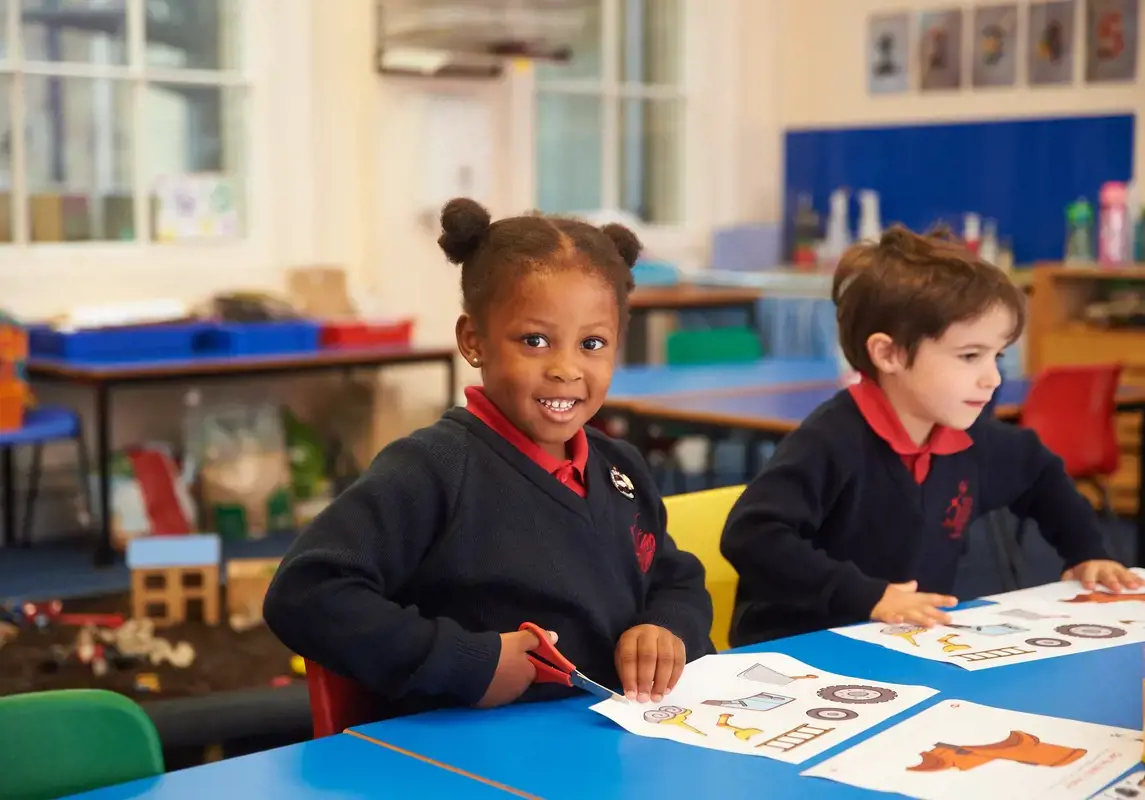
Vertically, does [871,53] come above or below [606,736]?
above

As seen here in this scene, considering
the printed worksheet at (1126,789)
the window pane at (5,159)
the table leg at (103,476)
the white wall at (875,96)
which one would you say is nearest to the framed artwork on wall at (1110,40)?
the white wall at (875,96)

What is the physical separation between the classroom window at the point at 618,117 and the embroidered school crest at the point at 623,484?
5.36m

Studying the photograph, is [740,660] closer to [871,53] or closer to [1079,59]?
[1079,59]

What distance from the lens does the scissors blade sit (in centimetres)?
136

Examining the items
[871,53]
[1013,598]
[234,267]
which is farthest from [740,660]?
[871,53]

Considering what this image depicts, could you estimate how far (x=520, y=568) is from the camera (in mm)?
1521

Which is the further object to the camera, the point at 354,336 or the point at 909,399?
the point at 354,336

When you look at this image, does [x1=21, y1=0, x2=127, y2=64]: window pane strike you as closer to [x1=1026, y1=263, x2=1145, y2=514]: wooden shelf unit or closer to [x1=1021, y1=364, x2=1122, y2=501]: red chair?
[x1=1021, y1=364, x2=1122, y2=501]: red chair

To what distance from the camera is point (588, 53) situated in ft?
23.3

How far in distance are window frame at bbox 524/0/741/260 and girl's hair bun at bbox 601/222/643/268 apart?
5618 mm

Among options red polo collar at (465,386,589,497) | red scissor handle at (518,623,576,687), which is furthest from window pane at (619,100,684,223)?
red scissor handle at (518,623,576,687)

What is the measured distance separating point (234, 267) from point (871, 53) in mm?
3279

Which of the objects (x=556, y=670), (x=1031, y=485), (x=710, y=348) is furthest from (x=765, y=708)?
(x=710, y=348)

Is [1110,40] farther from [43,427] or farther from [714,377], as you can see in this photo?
[43,427]
